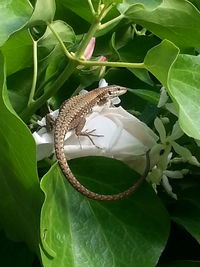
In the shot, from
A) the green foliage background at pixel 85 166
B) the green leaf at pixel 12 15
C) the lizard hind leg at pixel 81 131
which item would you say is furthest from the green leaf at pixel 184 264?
the green leaf at pixel 12 15

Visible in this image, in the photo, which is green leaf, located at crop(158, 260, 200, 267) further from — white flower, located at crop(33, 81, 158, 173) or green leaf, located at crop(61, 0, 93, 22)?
green leaf, located at crop(61, 0, 93, 22)

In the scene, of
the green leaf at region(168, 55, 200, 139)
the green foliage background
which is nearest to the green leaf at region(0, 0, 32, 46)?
the green foliage background

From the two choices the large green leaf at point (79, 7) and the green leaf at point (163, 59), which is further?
the large green leaf at point (79, 7)

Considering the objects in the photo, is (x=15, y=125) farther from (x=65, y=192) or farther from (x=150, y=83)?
(x=150, y=83)

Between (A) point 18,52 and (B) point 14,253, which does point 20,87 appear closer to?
(A) point 18,52

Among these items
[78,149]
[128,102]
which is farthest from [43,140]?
[128,102]

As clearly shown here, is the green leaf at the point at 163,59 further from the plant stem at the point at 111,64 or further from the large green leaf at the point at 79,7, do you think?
the large green leaf at the point at 79,7

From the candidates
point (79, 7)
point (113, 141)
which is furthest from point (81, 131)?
point (79, 7)
